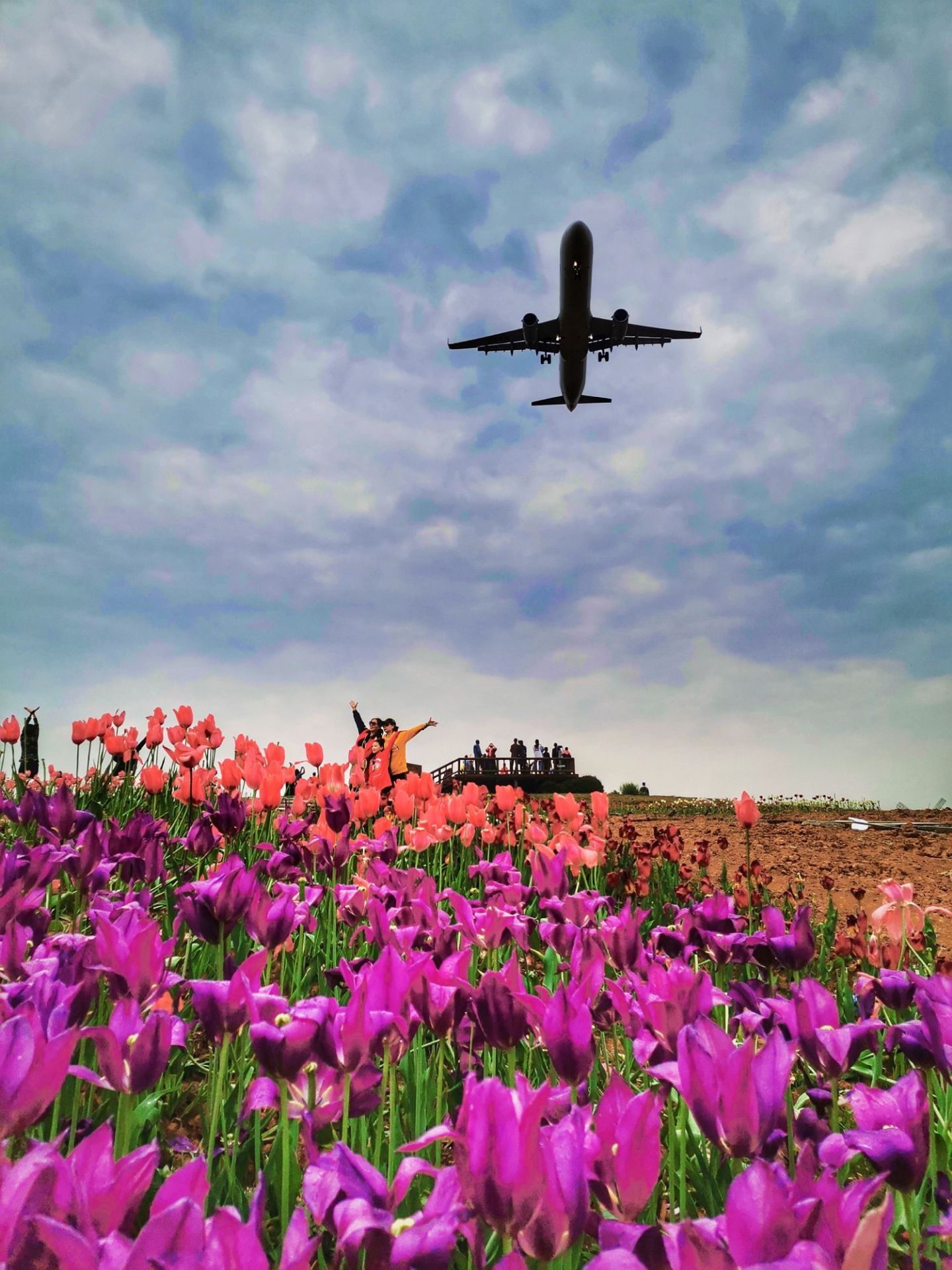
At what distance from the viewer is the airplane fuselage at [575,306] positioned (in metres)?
30.5

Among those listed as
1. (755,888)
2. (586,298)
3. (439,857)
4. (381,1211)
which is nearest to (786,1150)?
(381,1211)

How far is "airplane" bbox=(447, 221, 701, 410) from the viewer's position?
102 ft

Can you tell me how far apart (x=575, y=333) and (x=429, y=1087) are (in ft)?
116

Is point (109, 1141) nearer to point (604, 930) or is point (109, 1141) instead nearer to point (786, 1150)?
point (786, 1150)

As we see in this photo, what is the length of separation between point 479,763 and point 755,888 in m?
27.3

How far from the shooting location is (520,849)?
6164 mm

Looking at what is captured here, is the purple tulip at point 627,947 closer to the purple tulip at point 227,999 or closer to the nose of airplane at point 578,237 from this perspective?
the purple tulip at point 227,999

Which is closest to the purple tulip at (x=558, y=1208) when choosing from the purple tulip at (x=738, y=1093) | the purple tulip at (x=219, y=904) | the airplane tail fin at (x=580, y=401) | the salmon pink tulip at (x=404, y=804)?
the purple tulip at (x=738, y=1093)

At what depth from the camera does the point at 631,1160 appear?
1.12 metres

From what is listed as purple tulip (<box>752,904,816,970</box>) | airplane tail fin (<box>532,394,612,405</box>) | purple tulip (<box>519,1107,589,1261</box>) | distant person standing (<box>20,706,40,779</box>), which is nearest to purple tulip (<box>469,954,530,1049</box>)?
purple tulip (<box>519,1107,589,1261</box>)

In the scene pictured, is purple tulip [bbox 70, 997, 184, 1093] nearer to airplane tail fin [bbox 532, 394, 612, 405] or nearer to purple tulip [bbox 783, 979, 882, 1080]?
purple tulip [bbox 783, 979, 882, 1080]

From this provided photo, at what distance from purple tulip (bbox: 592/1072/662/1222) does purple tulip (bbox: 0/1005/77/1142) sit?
78cm

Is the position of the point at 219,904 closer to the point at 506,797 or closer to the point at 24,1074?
the point at 24,1074

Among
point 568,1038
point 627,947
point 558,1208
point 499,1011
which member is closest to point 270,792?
point 627,947
